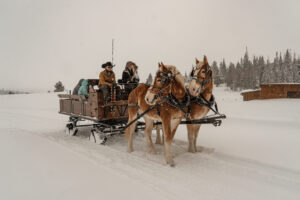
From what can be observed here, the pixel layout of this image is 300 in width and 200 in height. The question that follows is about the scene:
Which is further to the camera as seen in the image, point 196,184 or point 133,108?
point 133,108

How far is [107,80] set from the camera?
705cm

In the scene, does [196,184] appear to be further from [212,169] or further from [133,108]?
[133,108]

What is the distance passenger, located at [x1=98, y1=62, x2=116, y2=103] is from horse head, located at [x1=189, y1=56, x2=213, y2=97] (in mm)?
2864

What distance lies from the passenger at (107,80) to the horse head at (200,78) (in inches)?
113

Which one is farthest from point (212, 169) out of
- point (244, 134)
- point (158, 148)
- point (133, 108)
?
point (244, 134)

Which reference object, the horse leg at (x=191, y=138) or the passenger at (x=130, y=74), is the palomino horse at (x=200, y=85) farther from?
the passenger at (x=130, y=74)

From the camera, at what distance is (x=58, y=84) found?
141 ft

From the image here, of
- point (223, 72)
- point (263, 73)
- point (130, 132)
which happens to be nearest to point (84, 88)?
point (130, 132)

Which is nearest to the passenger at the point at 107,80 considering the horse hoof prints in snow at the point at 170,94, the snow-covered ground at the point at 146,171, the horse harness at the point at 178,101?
the snow-covered ground at the point at 146,171

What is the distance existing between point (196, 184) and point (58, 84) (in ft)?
146

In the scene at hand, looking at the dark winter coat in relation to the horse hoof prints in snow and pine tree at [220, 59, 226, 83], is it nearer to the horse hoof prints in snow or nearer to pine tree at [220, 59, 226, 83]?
the horse hoof prints in snow

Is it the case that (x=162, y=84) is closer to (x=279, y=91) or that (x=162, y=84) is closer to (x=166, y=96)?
(x=166, y=96)

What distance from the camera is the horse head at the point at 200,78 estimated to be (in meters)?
5.02

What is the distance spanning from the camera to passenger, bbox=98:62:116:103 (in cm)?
675
